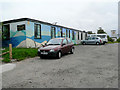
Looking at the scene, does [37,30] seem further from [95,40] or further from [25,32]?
[95,40]

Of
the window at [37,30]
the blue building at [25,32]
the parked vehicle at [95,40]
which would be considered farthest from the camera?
the parked vehicle at [95,40]

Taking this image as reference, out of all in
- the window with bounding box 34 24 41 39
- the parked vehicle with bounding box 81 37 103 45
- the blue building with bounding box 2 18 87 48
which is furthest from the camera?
the parked vehicle with bounding box 81 37 103 45

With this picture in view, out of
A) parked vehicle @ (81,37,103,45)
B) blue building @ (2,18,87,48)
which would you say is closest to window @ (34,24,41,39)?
blue building @ (2,18,87,48)

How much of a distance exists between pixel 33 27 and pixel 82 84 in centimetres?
1306

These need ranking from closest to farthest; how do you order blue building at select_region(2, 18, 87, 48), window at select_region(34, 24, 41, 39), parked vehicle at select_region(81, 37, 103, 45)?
1. blue building at select_region(2, 18, 87, 48)
2. window at select_region(34, 24, 41, 39)
3. parked vehicle at select_region(81, 37, 103, 45)

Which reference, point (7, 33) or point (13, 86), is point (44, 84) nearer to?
point (13, 86)

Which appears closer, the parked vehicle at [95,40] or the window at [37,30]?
the window at [37,30]

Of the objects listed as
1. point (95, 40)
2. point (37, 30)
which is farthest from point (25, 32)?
point (95, 40)

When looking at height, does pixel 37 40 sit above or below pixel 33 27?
below

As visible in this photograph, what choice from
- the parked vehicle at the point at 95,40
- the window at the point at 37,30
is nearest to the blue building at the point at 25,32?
the window at the point at 37,30

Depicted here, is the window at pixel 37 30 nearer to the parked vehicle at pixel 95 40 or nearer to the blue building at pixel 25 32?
the blue building at pixel 25 32

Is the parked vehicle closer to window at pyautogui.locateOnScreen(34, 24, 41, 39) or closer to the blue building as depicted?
the blue building

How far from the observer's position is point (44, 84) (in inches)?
149

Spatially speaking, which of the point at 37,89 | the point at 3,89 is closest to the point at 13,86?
the point at 3,89
